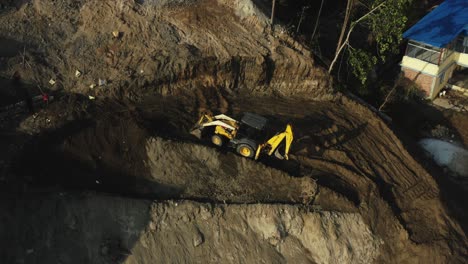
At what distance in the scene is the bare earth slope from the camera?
15.0 m

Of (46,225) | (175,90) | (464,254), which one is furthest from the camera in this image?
(175,90)

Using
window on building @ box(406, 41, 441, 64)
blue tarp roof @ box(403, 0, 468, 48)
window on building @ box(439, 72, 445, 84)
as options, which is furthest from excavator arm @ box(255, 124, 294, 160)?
window on building @ box(439, 72, 445, 84)

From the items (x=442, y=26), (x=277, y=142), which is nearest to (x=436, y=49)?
(x=442, y=26)

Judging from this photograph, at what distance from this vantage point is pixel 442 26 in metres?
27.0

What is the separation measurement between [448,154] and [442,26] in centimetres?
912

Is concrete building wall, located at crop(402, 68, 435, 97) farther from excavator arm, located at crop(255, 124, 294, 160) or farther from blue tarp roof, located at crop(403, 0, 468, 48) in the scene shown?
excavator arm, located at crop(255, 124, 294, 160)

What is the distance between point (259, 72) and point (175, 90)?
445 centimetres

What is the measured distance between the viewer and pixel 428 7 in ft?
110

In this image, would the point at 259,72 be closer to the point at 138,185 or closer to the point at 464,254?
the point at 138,185

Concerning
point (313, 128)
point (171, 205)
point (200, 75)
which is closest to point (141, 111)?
point (200, 75)

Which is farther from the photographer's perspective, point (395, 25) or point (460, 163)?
point (460, 163)

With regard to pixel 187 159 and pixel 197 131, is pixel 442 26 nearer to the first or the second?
pixel 197 131

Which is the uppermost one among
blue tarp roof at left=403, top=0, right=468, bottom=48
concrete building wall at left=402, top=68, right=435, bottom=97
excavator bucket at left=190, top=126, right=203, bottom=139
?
blue tarp roof at left=403, top=0, right=468, bottom=48

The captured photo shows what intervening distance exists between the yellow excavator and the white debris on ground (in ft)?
32.3
